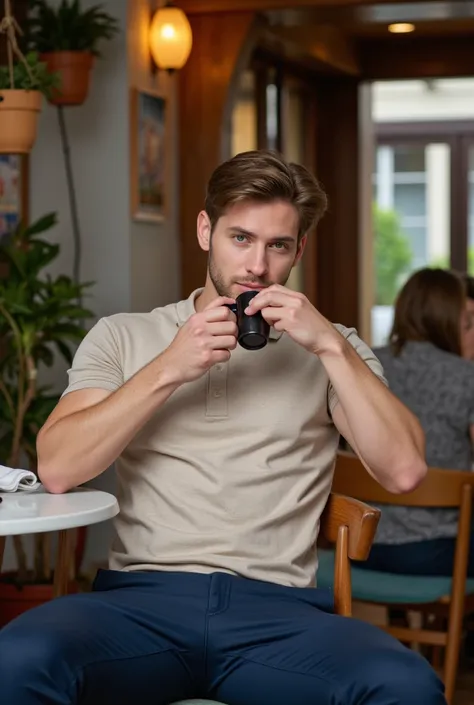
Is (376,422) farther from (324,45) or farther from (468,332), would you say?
(324,45)

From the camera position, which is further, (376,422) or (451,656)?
(451,656)

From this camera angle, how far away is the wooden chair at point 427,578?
10.3 feet

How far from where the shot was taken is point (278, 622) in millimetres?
2066

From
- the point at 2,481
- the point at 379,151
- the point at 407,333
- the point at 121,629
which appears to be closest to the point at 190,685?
the point at 121,629

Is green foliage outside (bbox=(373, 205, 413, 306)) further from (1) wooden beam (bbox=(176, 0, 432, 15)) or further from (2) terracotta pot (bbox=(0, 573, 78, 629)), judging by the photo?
(2) terracotta pot (bbox=(0, 573, 78, 629))

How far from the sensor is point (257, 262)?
7.37 ft

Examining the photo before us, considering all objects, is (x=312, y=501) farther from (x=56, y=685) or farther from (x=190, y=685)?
(x=56, y=685)

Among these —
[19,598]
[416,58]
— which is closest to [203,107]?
[19,598]

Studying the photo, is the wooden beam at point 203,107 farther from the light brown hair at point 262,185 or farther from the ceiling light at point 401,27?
the light brown hair at point 262,185

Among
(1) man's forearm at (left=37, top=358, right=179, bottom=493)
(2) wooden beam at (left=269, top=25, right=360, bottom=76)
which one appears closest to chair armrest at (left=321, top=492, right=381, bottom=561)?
(1) man's forearm at (left=37, top=358, right=179, bottom=493)

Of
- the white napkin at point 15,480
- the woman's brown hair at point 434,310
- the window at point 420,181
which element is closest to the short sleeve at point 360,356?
the white napkin at point 15,480

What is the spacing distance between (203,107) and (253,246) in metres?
3.00

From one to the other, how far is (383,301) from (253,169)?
29.7 feet

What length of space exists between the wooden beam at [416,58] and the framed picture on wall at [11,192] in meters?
3.14
